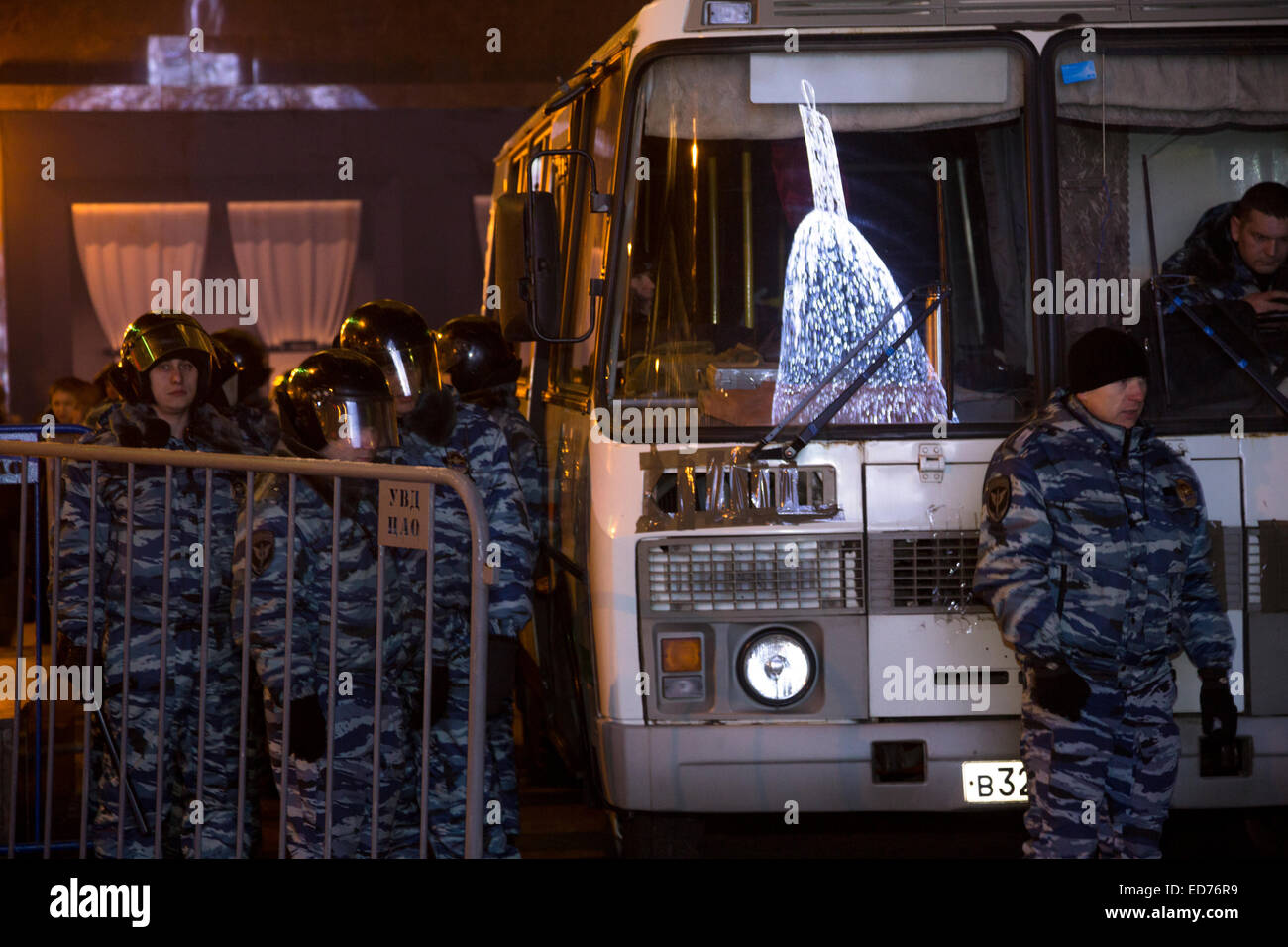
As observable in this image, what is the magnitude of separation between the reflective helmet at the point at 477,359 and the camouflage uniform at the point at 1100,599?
2823 mm

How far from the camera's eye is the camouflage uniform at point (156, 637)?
17.5 feet

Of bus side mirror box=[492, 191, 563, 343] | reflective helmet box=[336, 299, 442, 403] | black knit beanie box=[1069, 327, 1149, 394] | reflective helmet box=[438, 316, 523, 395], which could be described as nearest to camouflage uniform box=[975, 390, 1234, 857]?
black knit beanie box=[1069, 327, 1149, 394]

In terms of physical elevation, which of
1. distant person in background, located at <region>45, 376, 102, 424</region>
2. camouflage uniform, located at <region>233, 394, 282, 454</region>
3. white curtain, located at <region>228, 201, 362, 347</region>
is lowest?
camouflage uniform, located at <region>233, 394, 282, 454</region>

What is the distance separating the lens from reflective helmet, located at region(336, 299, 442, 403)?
568cm

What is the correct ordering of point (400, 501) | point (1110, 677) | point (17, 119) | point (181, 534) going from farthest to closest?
point (17, 119) < point (181, 534) < point (1110, 677) < point (400, 501)

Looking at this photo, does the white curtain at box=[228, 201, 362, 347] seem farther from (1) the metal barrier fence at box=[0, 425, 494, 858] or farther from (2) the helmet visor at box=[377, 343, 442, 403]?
(1) the metal barrier fence at box=[0, 425, 494, 858]

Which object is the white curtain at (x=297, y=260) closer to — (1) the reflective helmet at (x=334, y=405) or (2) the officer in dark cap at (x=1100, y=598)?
(1) the reflective helmet at (x=334, y=405)

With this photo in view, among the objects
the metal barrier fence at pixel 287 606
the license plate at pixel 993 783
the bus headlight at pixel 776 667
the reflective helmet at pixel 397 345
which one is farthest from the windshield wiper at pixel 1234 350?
the reflective helmet at pixel 397 345

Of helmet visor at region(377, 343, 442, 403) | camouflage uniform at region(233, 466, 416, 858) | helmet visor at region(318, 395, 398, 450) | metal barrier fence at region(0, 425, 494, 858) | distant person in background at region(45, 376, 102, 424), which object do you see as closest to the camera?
metal barrier fence at region(0, 425, 494, 858)

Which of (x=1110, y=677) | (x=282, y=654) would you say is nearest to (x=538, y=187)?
(x=282, y=654)

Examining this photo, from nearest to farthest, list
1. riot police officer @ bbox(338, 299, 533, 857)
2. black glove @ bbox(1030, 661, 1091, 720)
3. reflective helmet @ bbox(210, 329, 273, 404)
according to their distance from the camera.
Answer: black glove @ bbox(1030, 661, 1091, 720) → riot police officer @ bbox(338, 299, 533, 857) → reflective helmet @ bbox(210, 329, 273, 404)

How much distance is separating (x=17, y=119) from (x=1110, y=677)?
14368 mm

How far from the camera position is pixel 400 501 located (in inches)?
164

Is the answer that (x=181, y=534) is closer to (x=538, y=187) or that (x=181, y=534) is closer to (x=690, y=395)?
(x=690, y=395)
